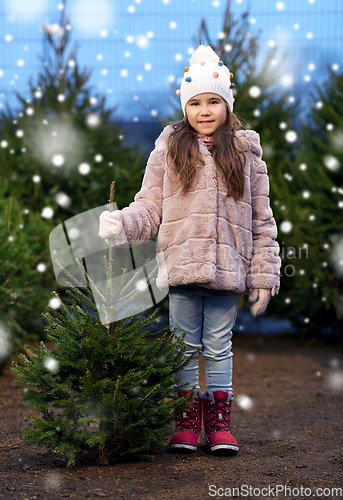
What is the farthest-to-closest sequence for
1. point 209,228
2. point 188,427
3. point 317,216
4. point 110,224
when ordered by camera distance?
1. point 317,216
2. point 188,427
3. point 209,228
4. point 110,224

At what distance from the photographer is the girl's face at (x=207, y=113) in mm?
2828

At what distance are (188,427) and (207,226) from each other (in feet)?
3.30

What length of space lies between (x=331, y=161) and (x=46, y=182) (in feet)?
10.0

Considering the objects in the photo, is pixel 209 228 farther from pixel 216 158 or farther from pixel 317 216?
pixel 317 216

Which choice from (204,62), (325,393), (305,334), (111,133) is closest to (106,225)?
(204,62)

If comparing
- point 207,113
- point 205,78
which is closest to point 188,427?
point 207,113

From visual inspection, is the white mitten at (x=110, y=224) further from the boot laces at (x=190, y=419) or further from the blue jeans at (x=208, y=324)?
the boot laces at (x=190, y=419)

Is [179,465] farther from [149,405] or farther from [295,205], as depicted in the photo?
[295,205]

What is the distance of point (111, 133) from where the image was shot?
653 cm

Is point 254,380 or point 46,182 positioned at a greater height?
point 46,182

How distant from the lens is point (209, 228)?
2.66 metres

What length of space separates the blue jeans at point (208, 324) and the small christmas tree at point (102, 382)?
289 millimetres

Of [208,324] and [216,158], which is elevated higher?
[216,158]

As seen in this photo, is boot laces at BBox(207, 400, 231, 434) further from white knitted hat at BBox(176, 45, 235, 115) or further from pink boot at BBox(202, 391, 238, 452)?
white knitted hat at BBox(176, 45, 235, 115)
